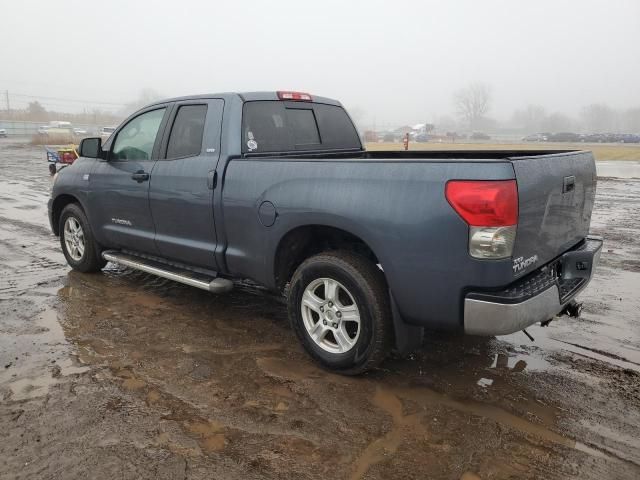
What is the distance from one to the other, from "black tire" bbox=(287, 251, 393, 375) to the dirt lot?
0.15 metres

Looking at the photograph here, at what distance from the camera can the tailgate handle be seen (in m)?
3.24

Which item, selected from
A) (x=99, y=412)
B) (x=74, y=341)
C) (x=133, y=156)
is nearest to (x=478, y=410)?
(x=99, y=412)

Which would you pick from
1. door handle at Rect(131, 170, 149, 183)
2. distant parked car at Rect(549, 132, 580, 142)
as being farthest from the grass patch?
door handle at Rect(131, 170, 149, 183)

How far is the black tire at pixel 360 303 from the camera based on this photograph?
3.23 metres

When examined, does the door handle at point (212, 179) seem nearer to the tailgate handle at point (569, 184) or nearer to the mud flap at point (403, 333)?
the mud flap at point (403, 333)

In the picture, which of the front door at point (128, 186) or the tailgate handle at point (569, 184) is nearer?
the tailgate handle at point (569, 184)

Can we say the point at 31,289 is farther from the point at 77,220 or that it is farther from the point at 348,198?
the point at 348,198

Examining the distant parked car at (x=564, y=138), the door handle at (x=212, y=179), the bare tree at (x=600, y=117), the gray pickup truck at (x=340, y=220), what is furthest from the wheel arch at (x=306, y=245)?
the bare tree at (x=600, y=117)

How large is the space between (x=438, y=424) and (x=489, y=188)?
4.49ft

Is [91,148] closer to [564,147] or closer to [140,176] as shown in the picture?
[140,176]

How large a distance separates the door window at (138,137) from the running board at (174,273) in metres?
1.01

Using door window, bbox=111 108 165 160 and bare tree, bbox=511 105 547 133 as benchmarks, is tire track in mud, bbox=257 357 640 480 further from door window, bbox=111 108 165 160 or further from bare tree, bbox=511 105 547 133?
bare tree, bbox=511 105 547 133

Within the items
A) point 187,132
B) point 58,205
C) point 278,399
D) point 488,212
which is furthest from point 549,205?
point 58,205

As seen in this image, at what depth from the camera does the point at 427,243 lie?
291 centimetres
